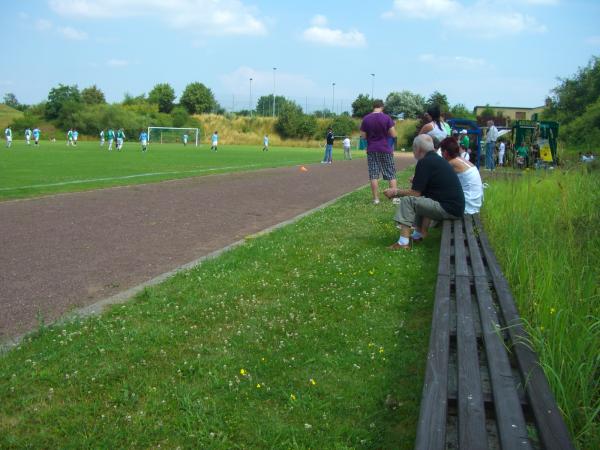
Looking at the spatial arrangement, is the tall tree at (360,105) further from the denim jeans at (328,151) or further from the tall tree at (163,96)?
the denim jeans at (328,151)

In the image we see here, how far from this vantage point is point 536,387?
2.62 m

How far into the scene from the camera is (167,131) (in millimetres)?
77812

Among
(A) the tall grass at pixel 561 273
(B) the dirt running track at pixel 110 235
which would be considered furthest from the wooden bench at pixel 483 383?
(B) the dirt running track at pixel 110 235

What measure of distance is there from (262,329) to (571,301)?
210 centimetres

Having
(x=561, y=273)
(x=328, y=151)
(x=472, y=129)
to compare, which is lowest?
(x=561, y=273)

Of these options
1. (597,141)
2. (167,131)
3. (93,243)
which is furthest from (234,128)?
(93,243)

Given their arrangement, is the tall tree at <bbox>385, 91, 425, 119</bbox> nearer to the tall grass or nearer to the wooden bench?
the tall grass

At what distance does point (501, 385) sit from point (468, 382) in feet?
0.47

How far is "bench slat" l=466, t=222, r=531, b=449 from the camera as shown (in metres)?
2.21

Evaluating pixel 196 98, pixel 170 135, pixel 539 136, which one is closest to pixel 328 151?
pixel 539 136

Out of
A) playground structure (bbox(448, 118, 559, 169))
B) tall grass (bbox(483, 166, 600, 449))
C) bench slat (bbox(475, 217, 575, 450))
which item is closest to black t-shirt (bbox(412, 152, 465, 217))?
tall grass (bbox(483, 166, 600, 449))

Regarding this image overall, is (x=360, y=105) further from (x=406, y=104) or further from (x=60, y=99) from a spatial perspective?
(x=60, y=99)

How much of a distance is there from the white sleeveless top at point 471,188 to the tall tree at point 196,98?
105 m

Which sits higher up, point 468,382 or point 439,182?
point 439,182
